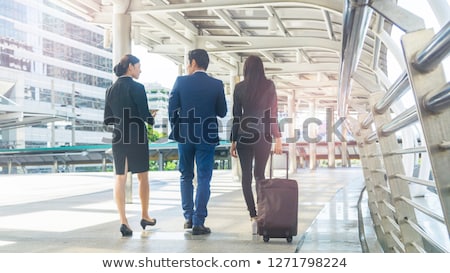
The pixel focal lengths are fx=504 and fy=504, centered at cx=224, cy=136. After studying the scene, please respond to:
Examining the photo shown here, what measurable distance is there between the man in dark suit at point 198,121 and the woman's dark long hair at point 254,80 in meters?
0.13

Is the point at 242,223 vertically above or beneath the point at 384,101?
beneath

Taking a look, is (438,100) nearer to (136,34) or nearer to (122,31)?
(122,31)

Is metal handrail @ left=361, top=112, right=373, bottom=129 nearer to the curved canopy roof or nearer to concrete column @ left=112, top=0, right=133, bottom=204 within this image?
the curved canopy roof

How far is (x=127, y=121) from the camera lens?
86.4 inches

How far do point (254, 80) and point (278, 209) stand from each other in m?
0.62

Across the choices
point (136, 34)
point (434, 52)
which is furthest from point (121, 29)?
point (434, 52)

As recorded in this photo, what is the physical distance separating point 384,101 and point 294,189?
718mm

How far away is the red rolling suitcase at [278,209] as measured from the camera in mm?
1947

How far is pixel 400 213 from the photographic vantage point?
1.47 meters

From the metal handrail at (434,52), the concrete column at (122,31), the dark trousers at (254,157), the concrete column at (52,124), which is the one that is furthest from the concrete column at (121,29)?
the metal handrail at (434,52)

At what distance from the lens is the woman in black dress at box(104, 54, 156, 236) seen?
2199 mm

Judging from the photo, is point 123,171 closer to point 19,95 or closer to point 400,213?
point 19,95

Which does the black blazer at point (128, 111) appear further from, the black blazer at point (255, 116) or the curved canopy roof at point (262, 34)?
the curved canopy roof at point (262, 34)
